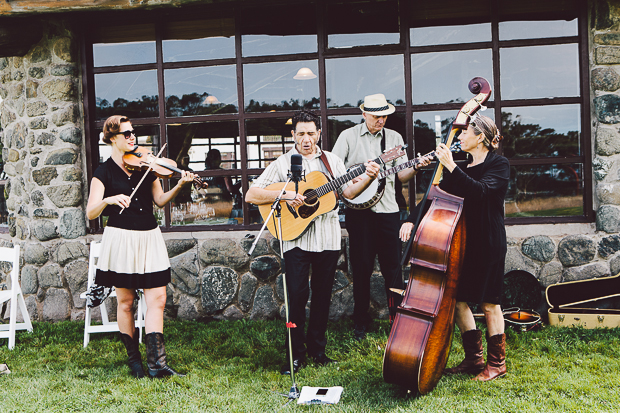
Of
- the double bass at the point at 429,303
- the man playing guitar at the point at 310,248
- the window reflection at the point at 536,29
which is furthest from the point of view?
the window reflection at the point at 536,29

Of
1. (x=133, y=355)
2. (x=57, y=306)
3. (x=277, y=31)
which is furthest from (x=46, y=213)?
(x=277, y=31)

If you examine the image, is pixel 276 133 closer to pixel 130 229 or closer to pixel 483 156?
pixel 130 229

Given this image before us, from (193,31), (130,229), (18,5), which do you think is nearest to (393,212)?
(130,229)

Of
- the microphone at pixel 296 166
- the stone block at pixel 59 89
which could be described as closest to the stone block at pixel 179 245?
the stone block at pixel 59 89

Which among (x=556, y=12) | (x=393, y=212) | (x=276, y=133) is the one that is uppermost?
(x=556, y=12)

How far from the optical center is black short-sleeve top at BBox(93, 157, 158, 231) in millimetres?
3297

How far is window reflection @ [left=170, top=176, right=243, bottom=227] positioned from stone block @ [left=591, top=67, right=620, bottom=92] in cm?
344

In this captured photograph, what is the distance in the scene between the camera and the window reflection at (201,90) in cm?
484

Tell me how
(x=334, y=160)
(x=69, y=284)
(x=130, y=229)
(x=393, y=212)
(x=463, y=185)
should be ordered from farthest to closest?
(x=69, y=284) → (x=393, y=212) → (x=334, y=160) → (x=130, y=229) → (x=463, y=185)

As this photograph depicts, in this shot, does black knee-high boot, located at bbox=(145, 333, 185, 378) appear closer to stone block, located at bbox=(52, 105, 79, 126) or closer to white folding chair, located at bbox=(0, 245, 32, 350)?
white folding chair, located at bbox=(0, 245, 32, 350)

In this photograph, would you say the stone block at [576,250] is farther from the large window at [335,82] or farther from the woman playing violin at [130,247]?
the woman playing violin at [130,247]

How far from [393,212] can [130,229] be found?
2.04 metres

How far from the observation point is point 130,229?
3312 mm

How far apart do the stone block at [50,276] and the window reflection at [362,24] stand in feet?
11.6
